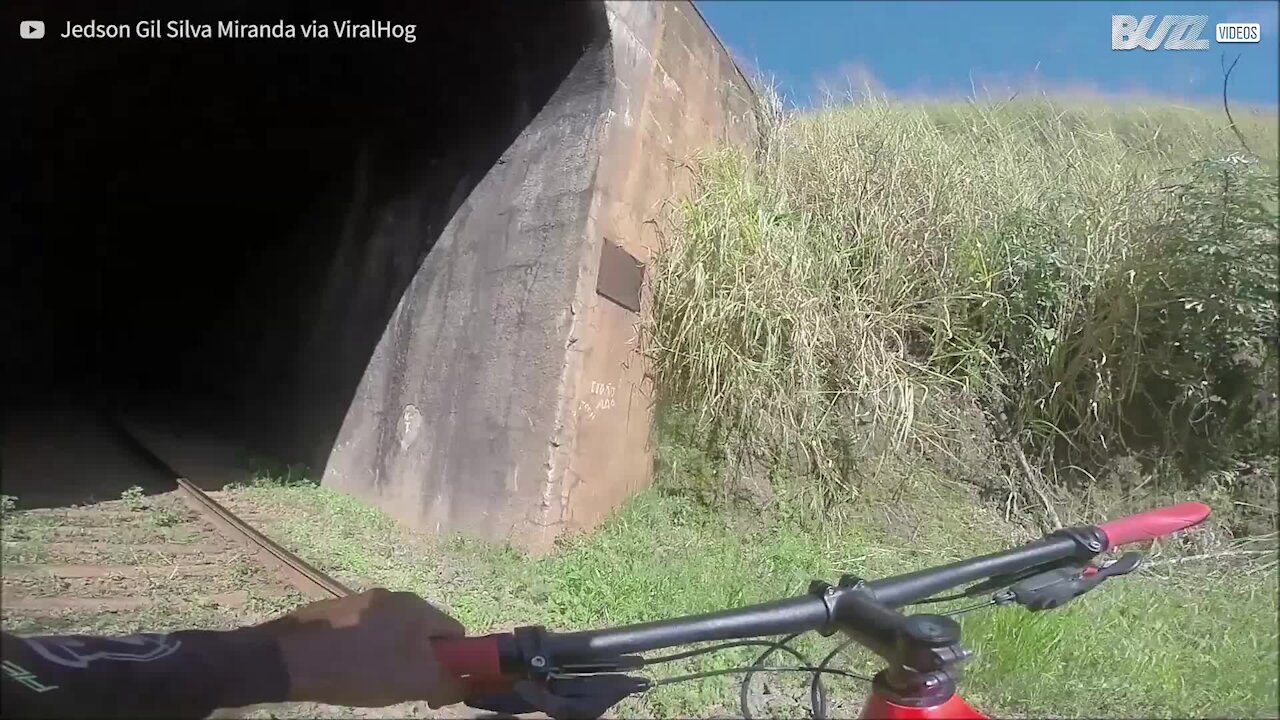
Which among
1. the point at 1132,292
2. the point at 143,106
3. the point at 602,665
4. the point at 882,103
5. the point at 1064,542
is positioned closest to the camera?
the point at 602,665

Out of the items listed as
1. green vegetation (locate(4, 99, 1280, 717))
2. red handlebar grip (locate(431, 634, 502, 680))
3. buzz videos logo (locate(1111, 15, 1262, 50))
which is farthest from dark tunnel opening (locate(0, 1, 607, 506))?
buzz videos logo (locate(1111, 15, 1262, 50))

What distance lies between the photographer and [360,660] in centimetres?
155

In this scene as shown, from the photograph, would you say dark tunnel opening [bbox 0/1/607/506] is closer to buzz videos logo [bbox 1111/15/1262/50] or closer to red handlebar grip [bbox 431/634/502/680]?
red handlebar grip [bbox 431/634/502/680]

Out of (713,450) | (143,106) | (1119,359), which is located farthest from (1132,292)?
(143,106)

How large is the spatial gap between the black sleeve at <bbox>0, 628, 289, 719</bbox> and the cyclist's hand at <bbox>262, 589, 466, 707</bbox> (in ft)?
0.11

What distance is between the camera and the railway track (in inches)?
154

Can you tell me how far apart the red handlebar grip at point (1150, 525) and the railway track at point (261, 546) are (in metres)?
2.69

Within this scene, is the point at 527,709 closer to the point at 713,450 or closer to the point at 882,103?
the point at 713,450

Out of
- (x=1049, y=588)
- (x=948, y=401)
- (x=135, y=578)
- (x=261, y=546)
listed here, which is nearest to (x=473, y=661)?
(x=1049, y=588)

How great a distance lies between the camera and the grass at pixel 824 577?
2.38 m

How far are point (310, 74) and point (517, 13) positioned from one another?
2.22 m

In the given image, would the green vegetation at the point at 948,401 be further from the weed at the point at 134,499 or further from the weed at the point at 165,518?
the weed at the point at 134,499

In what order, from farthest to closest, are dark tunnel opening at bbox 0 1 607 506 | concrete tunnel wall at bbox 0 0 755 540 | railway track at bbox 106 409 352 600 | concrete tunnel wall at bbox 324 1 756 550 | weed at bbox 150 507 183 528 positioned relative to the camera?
Answer: 1. dark tunnel opening at bbox 0 1 607 506
2. concrete tunnel wall at bbox 0 0 755 540
3. concrete tunnel wall at bbox 324 1 756 550
4. weed at bbox 150 507 183 528
5. railway track at bbox 106 409 352 600

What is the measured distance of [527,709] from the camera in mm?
1494
